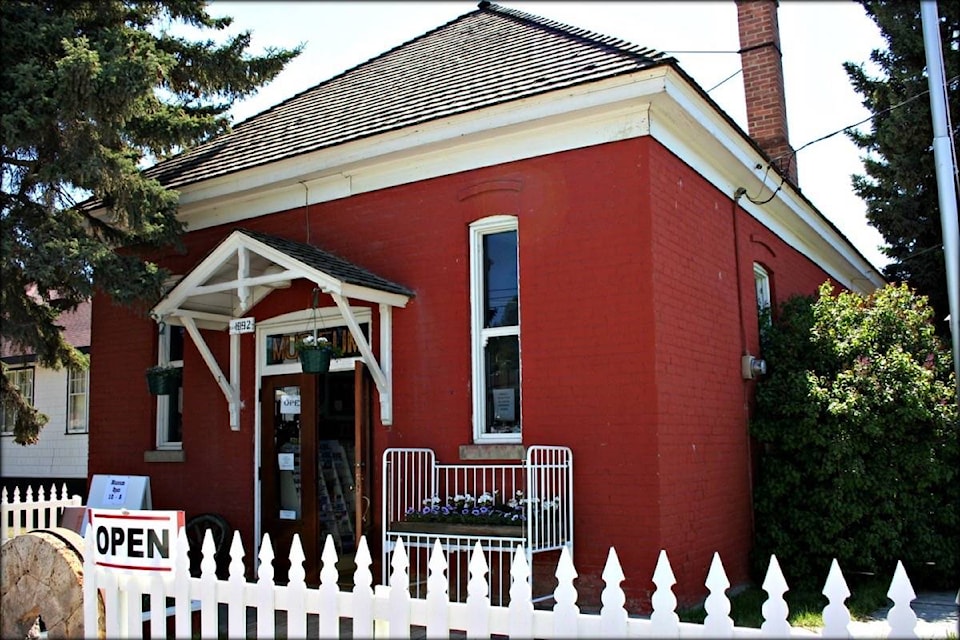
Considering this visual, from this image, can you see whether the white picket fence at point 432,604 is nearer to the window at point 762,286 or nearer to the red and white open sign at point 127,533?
the red and white open sign at point 127,533

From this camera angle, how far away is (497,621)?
4.36 metres

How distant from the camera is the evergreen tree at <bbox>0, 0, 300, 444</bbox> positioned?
8.42 metres

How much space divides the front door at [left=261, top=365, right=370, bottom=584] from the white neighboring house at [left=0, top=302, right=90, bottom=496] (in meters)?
10.7

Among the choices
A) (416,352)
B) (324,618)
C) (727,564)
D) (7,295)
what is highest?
(7,295)

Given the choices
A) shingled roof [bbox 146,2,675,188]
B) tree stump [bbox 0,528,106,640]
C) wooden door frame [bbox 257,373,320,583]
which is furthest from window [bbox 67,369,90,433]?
tree stump [bbox 0,528,106,640]

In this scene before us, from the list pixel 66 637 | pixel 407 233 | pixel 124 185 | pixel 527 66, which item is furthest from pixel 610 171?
pixel 66 637

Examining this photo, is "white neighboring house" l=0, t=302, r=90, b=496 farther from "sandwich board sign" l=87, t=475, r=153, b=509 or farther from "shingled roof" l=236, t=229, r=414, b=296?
"shingled roof" l=236, t=229, r=414, b=296

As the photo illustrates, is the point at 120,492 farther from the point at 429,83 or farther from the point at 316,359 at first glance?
the point at 429,83

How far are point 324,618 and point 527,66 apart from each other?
6.59 metres

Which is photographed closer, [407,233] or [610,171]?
[610,171]

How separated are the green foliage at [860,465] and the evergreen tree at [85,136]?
7.36 meters

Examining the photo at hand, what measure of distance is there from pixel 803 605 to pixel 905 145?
9.61 metres

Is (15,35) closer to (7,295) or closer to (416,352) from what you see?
(7,295)

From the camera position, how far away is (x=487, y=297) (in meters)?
9.23
